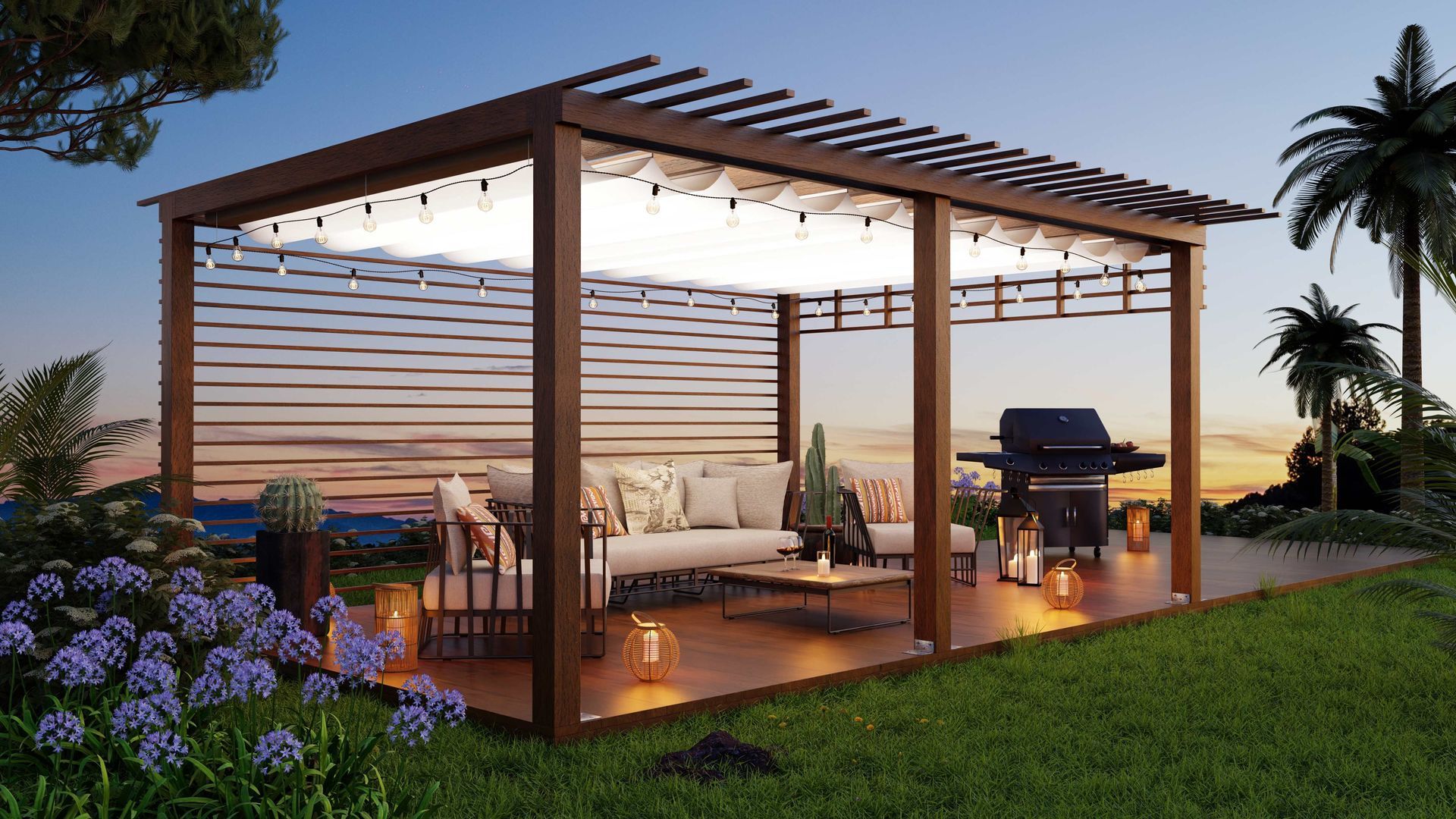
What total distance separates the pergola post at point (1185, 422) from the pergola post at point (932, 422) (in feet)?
8.91

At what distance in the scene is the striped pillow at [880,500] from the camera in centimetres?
990

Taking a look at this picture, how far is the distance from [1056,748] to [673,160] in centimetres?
345

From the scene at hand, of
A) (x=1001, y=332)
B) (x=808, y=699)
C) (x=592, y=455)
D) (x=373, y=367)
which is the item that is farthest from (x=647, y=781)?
(x=1001, y=332)

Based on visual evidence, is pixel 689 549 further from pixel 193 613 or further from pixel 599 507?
pixel 193 613

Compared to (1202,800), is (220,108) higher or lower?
higher

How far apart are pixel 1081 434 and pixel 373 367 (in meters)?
6.52

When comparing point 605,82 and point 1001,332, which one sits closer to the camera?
point 605,82

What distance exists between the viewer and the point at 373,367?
10.6 metres

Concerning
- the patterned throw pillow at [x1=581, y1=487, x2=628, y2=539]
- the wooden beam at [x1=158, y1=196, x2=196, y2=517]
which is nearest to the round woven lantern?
the patterned throw pillow at [x1=581, y1=487, x2=628, y2=539]

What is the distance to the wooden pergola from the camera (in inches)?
212

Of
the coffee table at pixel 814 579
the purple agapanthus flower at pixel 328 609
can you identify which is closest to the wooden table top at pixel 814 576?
the coffee table at pixel 814 579

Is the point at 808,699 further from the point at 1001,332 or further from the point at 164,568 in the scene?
the point at 1001,332

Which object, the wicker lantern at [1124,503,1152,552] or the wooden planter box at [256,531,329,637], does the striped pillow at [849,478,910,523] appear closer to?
the wicker lantern at [1124,503,1152,552]

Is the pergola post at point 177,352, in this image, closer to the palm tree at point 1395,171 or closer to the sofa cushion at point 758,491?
the sofa cushion at point 758,491
